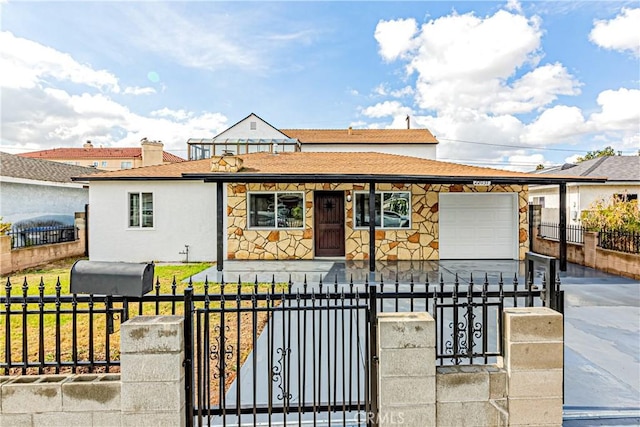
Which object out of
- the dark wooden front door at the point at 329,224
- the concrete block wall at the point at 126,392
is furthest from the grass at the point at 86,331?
the dark wooden front door at the point at 329,224

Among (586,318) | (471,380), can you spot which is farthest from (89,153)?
(471,380)

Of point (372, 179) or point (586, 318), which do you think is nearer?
point (586, 318)

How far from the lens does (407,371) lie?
2646 millimetres

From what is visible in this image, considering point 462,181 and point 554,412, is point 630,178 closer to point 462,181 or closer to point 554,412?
point 462,181

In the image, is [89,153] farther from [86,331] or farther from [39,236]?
[86,331]

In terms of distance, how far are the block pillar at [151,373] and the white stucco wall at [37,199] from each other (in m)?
16.1

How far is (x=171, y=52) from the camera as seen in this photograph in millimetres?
12312

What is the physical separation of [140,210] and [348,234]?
24.4 feet

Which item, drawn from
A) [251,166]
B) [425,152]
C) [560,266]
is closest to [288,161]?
[251,166]

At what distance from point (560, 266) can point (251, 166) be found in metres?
9.73

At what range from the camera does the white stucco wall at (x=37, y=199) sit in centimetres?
1430

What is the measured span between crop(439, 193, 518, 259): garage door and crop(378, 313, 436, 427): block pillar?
10043 millimetres

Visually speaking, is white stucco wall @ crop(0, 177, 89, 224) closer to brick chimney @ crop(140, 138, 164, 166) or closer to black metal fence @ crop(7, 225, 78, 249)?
black metal fence @ crop(7, 225, 78, 249)

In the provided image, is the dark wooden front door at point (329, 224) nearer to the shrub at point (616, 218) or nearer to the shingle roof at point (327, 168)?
the shingle roof at point (327, 168)
